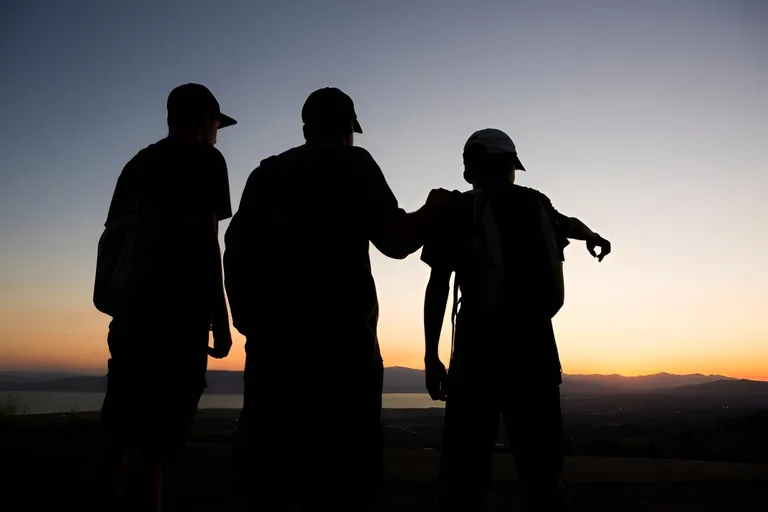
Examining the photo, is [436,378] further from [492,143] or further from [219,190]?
[219,190]

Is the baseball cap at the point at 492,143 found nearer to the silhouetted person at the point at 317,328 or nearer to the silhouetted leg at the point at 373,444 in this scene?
the silhouetted person at the point at 317,328

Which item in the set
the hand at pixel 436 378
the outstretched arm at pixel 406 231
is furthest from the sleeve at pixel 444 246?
the outstretched arm at pixel 406 231

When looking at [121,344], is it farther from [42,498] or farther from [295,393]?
[42,498]

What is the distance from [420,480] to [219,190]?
355cm

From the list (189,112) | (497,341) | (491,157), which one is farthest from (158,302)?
(491,157)

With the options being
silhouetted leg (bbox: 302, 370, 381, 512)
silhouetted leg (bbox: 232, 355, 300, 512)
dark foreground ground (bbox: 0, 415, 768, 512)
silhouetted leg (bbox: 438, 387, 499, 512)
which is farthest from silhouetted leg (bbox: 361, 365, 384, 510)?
dark foreground ground (bbox: 0, 415, 768, 512)

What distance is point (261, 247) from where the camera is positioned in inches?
93.5

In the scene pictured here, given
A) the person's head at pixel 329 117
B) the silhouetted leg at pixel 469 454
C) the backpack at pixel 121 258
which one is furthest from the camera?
the silhouetted leg at pixel 469 454

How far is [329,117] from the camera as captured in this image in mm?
2541

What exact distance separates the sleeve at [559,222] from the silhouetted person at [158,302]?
4.99 feet

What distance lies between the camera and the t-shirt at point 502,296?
2912mm

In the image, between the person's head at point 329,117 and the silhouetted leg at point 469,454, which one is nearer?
the person's head at point 329,117

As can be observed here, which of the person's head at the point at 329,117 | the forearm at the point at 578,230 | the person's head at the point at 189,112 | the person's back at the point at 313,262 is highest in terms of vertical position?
the person's head at the point at 189,112

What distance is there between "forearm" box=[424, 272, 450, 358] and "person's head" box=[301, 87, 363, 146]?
0.86m
